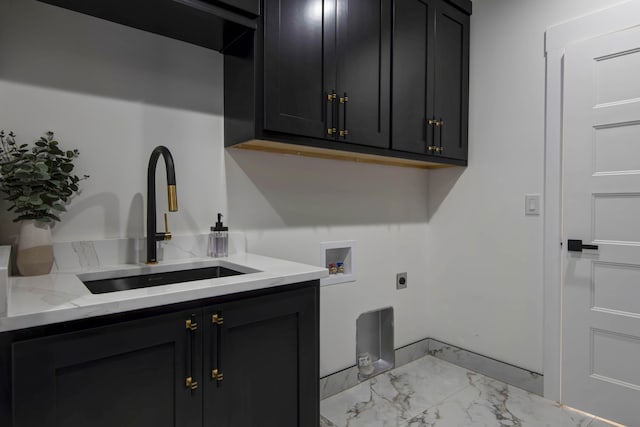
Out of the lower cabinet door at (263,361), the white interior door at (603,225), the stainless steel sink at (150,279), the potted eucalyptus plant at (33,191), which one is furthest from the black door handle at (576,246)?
the potted eucalyptus plant at (33,191)

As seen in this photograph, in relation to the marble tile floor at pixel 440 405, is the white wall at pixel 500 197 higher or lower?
higher

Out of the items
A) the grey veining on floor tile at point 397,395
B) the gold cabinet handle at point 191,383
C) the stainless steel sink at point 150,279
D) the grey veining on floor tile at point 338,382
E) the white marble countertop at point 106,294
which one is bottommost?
the grey veining on floor tile at point 397,395

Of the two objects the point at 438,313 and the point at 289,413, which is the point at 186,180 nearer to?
the point at 289,413

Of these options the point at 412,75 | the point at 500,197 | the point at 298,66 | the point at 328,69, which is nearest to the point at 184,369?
the point at 298,66

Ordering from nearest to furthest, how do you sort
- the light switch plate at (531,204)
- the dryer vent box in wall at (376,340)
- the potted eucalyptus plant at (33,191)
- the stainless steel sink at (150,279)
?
the potted eucalyptus plant at (33,191)
the stainless steel sink at (150,279)
the light switch plate at (531,204)
the dryer vent box in wall at (376,340)

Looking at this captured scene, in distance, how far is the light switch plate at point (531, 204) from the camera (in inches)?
82.7

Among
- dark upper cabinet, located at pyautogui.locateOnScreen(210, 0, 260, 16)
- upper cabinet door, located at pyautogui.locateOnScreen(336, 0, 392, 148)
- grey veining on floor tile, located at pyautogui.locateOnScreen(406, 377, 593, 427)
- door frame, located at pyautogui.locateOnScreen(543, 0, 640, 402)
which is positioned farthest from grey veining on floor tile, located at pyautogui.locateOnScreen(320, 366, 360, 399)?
dark upper cabinet, located at pyautogui.locateOnScreen(210, 0, 260, 16)

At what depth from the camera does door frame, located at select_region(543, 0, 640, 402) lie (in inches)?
78.2

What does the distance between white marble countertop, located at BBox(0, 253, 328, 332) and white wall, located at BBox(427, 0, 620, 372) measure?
58.9 inches

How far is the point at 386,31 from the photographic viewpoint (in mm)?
1879

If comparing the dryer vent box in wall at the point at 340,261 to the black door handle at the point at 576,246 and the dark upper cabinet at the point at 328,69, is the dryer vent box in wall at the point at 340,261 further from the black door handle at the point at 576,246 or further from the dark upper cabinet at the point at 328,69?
the black door handle at the point at 576,246

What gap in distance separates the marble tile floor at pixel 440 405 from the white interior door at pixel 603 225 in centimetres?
21

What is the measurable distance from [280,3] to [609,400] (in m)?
2.42

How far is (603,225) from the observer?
1.83 m
